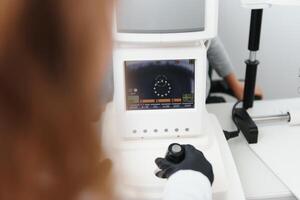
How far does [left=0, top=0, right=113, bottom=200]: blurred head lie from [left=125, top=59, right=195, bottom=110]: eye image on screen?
467mm

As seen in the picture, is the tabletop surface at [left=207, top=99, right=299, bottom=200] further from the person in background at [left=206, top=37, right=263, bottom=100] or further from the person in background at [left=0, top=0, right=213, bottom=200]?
the person in background at [left=0, top=0, right=213, bottom=200]

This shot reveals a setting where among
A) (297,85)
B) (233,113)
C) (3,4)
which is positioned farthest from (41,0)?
(297,85)

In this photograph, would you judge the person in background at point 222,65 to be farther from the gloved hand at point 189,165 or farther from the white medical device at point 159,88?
the gloved hand at point 189,165

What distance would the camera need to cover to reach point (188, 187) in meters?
0.74

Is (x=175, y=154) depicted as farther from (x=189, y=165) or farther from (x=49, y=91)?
(x=49, y=91)

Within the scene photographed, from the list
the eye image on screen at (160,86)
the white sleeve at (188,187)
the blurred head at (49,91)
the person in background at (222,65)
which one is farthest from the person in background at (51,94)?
the person in background at (222,65)

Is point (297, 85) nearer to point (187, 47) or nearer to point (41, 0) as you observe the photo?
point (187, 47)

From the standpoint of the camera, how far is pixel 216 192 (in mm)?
817

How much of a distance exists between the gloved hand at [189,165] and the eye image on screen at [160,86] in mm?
132

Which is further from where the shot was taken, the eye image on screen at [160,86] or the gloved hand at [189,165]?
the eye image on screen at [160,86]

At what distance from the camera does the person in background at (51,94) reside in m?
0.33

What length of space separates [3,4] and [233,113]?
0.93 metres

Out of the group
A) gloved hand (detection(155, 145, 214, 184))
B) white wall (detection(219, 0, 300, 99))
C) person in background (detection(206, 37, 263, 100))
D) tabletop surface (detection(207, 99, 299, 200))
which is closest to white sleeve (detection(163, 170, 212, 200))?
gloved hand (detection(155, 145, 214, 184))

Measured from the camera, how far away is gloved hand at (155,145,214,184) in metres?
0.78
